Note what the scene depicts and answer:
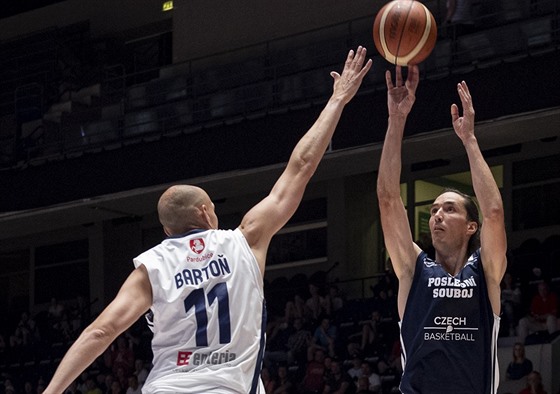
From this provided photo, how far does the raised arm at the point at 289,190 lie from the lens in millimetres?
5012

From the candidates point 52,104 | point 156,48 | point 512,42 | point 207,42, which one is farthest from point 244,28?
point 512,42

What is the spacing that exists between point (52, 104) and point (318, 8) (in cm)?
578

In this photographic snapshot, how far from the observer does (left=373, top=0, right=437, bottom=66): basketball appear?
7.39 meters

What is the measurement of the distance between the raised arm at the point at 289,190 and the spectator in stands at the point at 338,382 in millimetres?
10588

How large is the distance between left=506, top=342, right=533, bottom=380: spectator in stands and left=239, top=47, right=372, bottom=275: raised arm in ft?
32.0

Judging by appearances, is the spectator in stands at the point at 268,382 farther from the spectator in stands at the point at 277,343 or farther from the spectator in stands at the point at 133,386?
the spectator in stands at the point at 133,386

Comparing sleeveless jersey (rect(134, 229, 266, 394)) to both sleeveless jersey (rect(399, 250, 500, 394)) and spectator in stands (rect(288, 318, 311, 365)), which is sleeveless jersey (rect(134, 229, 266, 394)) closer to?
sleeveless jersey (rect(399, 250, 500, 394))

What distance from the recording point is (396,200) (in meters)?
6.14

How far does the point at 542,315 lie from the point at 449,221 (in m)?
10.2

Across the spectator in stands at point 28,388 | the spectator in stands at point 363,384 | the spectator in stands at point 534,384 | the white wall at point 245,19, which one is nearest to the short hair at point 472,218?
the spectator in stands at point 534,384

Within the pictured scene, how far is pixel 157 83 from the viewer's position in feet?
70.4

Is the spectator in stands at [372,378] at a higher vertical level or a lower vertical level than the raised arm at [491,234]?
lower

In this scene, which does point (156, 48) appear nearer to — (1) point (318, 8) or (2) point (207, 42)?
(2) point (207, 42)

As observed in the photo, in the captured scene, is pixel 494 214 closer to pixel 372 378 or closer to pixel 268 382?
pixel 372 378
